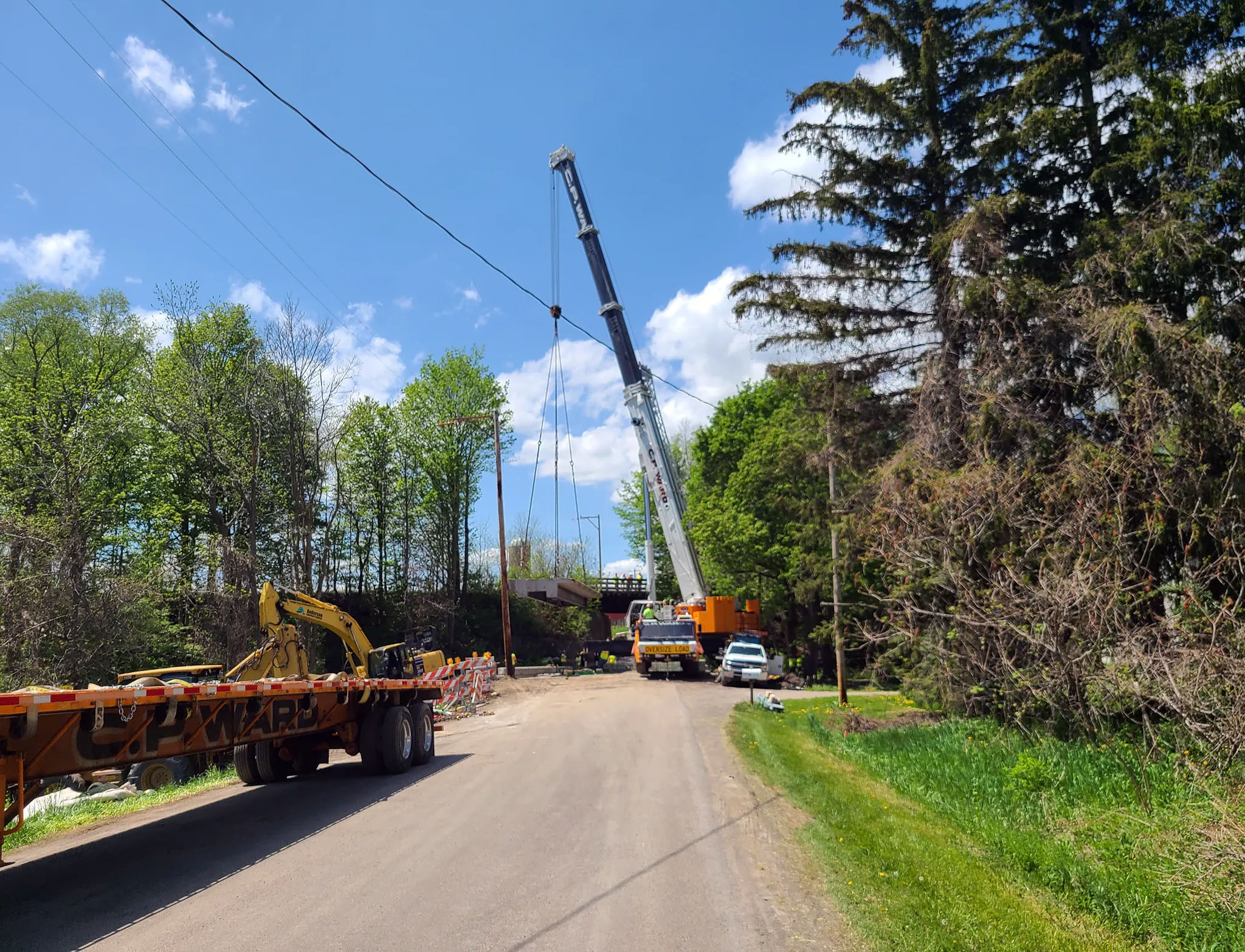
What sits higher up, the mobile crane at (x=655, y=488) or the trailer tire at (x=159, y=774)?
the mobile crane at (x=655, y=488)

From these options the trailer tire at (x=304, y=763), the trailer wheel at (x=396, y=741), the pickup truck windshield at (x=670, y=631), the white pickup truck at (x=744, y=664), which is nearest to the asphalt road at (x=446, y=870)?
the trailer wheel at (x=396, y=741)

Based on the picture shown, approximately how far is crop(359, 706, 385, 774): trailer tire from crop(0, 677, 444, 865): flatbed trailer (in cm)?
1

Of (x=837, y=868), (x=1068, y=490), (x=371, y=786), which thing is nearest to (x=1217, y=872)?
(x=837, y=868)

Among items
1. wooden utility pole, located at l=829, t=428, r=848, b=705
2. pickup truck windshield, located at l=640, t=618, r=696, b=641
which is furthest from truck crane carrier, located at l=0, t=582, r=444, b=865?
pickup truck windshield, located at l=640, t=618, r=696, b=641

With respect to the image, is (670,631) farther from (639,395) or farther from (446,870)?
(446,870)

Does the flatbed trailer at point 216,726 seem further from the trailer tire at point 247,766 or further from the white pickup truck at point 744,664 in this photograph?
the white pickup truck at point 744,664

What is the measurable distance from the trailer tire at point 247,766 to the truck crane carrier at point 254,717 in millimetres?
17

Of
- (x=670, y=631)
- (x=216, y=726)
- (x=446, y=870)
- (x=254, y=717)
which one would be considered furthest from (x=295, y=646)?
(x=670, y=631)

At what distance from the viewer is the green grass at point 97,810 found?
874 cm

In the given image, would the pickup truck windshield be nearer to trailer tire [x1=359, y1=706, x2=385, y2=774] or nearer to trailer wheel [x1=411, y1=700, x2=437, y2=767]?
trailer wheel [x1=411, y1=700, x2=437, y2=767]

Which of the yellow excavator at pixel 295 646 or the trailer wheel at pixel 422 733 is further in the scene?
the trailer wheel at pixel 422 733

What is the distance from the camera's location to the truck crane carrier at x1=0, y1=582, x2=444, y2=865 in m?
6.18

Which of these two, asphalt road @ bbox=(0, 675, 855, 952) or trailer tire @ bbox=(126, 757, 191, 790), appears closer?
asphalt road @ bbox=(0, 675, 855, 952)

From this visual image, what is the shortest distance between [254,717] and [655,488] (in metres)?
21.8
